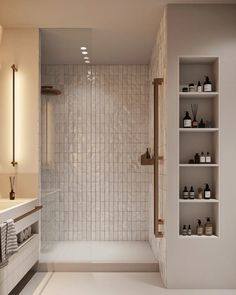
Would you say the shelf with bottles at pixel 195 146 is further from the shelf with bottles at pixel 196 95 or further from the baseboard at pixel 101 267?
the baseboard at pixel 101 267

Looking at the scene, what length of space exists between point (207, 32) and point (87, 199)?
9.13 ft

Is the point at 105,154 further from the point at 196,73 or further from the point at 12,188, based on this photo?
the point at 196,73

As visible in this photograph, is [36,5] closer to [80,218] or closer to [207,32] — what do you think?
[207,32]

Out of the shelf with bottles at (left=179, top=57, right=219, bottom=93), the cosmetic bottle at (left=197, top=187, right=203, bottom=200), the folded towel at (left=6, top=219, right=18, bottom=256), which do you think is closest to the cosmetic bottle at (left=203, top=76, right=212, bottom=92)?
the shelf with bottles at (left=179, top=57, right=219, bottom=93)

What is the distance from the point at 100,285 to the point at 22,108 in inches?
78.5

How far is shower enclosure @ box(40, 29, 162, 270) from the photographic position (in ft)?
18.0

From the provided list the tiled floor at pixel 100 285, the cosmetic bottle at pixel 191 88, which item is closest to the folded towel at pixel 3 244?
the tiled floor at pixel 100 285

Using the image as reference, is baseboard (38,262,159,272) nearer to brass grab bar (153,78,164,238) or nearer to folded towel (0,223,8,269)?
brass grab bar (153,78,164,238)

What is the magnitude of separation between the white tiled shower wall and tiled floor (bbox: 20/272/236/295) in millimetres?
924

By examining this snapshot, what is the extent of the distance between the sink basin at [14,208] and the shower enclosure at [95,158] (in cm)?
53

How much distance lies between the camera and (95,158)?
646cm

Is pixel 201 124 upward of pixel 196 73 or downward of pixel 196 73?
downward

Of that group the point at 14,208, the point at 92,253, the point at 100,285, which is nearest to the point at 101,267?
the point at 92,253

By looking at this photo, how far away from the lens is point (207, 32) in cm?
455
